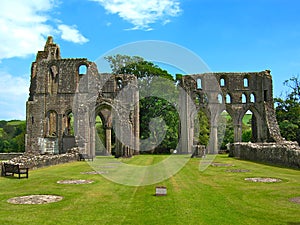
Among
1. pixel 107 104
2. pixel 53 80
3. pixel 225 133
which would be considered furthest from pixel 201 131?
pixel 53 80

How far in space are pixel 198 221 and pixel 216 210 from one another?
1.24m

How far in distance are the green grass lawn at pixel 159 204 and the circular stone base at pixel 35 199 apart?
278 millimetres

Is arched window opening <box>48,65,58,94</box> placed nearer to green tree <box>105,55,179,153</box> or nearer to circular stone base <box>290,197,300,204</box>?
green tree <box>105,55,179,153</box>

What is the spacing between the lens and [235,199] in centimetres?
1041

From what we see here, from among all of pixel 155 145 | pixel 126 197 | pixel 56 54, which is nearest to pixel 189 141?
pixel 155 145

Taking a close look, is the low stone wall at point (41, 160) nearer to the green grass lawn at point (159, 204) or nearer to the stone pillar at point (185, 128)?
the green grass lawn at point (159, 204)

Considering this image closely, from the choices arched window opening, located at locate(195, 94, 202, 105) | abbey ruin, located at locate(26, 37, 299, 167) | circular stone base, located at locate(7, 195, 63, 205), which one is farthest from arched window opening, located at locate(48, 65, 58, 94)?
circular stone base, located at locate(7, 195, 63, 205)

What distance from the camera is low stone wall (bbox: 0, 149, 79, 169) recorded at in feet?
64.8

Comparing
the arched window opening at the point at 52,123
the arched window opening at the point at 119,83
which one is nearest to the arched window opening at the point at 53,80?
the arched window opening at the point at 52,123

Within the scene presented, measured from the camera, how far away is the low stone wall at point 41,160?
19766 mm

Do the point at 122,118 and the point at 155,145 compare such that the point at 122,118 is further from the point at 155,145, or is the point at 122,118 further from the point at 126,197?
the point at 126,197

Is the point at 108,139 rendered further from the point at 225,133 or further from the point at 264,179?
the point at 264,179

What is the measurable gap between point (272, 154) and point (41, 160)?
49.4 ft

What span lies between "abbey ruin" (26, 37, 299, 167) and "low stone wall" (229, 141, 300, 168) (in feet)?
6.00
